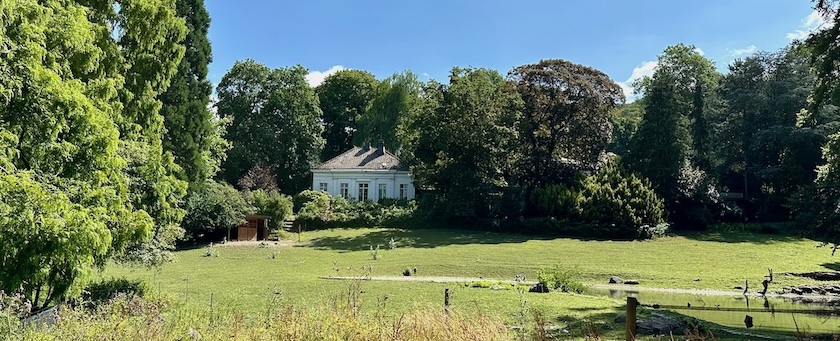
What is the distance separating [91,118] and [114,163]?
0.94 meters

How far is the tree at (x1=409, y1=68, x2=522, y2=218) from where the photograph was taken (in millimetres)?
37562

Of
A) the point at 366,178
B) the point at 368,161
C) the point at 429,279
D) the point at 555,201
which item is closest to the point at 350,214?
the point at 366,178

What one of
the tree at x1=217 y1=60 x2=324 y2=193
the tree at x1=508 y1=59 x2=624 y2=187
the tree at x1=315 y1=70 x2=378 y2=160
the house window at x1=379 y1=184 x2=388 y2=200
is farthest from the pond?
the tree at x1=315 y1=70 x2=378 y2=160

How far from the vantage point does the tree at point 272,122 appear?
53.7 metres

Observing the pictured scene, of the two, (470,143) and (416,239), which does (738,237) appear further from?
(416,239)

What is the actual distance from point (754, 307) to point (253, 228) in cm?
2661

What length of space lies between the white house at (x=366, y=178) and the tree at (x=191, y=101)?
74.9 feet

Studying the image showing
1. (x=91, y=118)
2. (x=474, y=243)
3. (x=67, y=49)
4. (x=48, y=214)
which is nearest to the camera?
(x=48, y=214)

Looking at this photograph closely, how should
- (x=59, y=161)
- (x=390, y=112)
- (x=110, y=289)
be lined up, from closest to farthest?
(x=59, y=161) < (x=110, y=289) < (x=390, y=112)

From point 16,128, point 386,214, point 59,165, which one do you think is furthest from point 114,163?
point 386,214

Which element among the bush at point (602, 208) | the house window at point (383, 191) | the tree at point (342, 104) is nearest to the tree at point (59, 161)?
the bush at point (602, 208)

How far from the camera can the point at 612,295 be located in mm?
16828

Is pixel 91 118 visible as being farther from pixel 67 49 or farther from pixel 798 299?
pixel 798 299

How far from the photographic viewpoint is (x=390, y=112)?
60000mm
